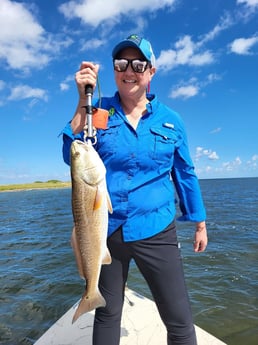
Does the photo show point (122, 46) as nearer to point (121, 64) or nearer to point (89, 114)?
point (121, 64)

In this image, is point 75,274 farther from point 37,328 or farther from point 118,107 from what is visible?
point 118,107

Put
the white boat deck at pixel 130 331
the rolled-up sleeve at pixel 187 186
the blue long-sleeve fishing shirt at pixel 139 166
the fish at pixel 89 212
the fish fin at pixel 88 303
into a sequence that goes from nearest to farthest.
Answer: the fish at pixel 89 212, the fish fin at pixel 88 303, the blue long-sleeve fishing shirt at pixel 139 166, the rolled-up sleeve at pixel 187 186, the white boat deck at pixel 130 331

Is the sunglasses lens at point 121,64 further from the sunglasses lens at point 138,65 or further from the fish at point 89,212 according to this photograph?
the fish at point 89,212

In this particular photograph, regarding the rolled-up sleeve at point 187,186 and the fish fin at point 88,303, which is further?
the rolled-up sleeve at point 187,186

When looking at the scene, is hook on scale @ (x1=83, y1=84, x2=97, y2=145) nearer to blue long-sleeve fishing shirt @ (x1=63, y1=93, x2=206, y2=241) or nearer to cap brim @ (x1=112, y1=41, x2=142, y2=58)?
blue long-sleeve fishing shirt @ (x1=63, y1=93, x2=206, y2=241)

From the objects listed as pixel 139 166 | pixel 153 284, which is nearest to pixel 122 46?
pixel 139 166

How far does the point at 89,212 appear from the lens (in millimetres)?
2721

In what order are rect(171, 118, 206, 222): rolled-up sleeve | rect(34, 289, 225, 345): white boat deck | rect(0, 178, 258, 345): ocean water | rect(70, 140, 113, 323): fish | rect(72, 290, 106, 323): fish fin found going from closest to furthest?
rect(70, 140, 113, 323): fish, rect(72, 290, 106, 323): fish fin, rect(171, 118, 206, 222): rolled-up sleeve, rect(34, 289, 225, 345): white boat deck, rect(0, 178, 258, 345): ocean water

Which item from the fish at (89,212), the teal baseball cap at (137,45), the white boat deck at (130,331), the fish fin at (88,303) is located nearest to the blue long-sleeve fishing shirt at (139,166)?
the fish at (89,212)

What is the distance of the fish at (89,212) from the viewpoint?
2676 millimetres

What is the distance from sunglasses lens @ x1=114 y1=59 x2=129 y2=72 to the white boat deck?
11.8ft

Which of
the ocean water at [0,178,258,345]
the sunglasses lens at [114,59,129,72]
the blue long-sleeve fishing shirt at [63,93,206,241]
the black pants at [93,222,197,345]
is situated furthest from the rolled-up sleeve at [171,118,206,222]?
the ocean water at [0,178,258,345]

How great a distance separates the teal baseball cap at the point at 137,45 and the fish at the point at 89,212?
1.02m

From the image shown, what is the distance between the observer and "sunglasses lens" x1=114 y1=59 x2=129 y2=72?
3.13m
